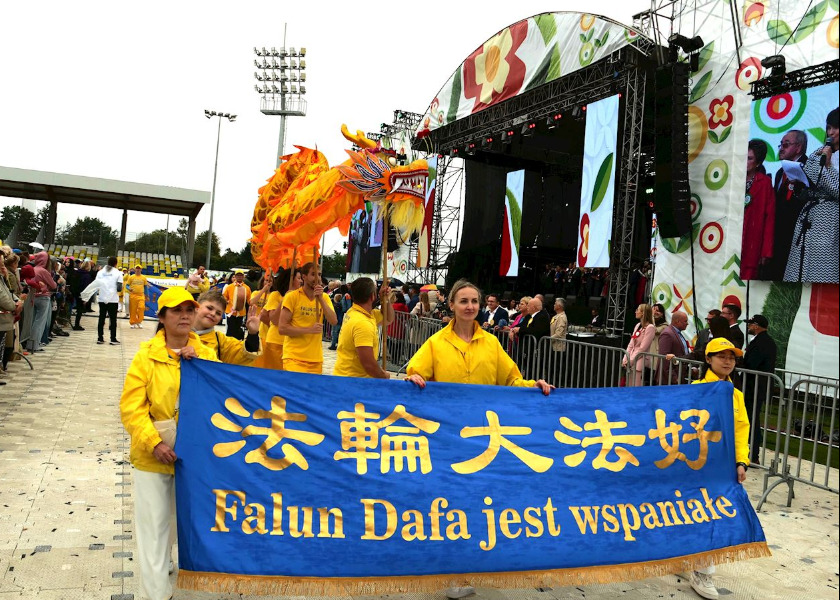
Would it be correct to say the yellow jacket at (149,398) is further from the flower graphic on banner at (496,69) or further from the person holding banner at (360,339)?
the flower graphic on banner at (496,69)

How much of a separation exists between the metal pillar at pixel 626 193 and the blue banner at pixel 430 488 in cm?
939

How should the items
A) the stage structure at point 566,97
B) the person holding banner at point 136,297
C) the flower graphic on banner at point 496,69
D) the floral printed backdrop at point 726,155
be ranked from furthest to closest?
1. the person holding banner at point 136,297
2. the flower graphic on banner at point 496,69
3. the stage structure at point 566,97
4. the floral printed backdrop at point 726,155

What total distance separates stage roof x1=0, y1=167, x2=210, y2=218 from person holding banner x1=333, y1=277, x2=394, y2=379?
26.4 m

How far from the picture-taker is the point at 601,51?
1288 centimetres

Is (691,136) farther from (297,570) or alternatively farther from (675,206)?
(297,570)

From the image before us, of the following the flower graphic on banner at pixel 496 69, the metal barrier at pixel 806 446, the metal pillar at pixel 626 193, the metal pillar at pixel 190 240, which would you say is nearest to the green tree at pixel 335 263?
the metal pillar at pixel 190 240

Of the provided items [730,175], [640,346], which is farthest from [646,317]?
[730,175]

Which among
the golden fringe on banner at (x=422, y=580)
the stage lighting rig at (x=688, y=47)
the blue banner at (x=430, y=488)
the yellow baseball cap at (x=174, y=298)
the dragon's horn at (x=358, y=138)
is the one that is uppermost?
the stage lighting rig at (x=688, y=47)

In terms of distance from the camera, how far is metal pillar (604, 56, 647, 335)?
1241cm

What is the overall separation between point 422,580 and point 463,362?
1164mm

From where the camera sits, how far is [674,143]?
37.2ft

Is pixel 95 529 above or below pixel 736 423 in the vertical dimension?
below

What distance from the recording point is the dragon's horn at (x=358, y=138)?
5.33 m

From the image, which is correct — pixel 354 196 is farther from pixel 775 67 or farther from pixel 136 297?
pixel 136 297
